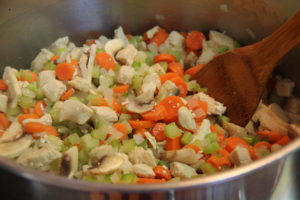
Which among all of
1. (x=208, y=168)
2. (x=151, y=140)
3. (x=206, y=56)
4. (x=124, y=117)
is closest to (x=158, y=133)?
(x=151, y=140)

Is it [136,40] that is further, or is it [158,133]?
[136,40]

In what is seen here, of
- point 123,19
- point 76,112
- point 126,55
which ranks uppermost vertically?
point 123,19

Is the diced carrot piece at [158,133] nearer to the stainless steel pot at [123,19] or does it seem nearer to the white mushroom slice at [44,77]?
the white mushroom slice at [44,77]

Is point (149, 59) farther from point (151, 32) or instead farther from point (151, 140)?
point (151, 140)

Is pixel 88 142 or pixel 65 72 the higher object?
pixel 65 72

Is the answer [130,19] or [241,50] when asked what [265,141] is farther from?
[130,19]

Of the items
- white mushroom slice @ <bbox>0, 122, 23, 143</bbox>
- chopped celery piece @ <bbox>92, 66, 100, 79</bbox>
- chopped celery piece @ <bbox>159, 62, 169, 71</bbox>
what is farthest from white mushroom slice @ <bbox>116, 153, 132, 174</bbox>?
chopped celery piece @ <bbox>159, 62, 169, 71</bbox>

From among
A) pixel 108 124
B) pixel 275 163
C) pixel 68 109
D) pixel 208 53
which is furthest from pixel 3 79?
pixel 275 163
